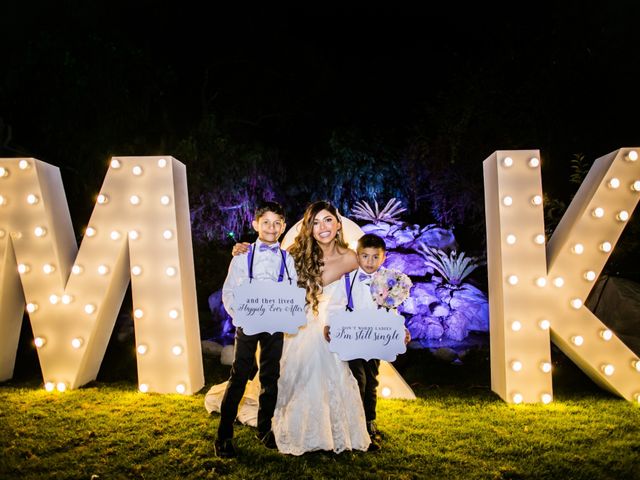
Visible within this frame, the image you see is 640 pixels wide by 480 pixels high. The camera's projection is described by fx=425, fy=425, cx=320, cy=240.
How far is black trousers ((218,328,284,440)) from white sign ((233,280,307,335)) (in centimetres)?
14

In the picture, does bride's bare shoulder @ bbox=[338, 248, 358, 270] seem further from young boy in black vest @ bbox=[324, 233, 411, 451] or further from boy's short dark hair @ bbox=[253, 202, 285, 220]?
boy's short dark hair @ bbox=[253, 202, 285, 220]

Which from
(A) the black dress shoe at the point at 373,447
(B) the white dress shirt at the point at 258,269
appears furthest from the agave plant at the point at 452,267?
(B) the white dress shirt at the point at 258,269

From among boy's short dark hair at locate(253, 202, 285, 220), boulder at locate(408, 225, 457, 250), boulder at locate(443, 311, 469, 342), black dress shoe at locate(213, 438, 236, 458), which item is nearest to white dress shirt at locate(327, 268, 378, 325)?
boy's short dark hair at locate(253, 202, 285, 220)

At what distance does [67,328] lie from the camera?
4.76 metres

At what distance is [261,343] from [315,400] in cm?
62

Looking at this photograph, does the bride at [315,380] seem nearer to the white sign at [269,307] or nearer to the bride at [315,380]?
the bride at [315,380]

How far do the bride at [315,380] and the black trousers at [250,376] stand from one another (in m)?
0.10

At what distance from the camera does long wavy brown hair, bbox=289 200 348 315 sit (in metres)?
3.61

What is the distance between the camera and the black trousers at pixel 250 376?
10.9 feet

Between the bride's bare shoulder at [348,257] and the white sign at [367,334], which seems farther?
the bride's bare shoulder at [348,257]

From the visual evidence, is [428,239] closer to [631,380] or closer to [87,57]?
[631,380]

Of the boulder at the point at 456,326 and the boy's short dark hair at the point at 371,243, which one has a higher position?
the boy's short dark hair at the point at 371,243

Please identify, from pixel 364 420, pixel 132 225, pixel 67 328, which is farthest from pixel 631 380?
pixel 67 328

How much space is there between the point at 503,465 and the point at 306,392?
160cm
